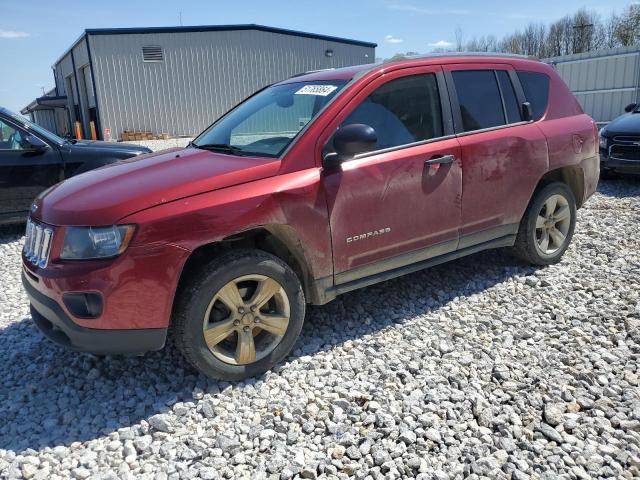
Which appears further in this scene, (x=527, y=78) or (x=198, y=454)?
(x=527, y=78)

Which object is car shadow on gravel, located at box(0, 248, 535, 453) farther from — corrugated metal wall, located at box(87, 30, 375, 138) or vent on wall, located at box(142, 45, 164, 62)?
vent on wall, located at box(142, 45, 164, 62)

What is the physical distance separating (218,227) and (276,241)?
54 centimetres

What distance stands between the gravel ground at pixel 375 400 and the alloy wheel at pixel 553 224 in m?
0.65

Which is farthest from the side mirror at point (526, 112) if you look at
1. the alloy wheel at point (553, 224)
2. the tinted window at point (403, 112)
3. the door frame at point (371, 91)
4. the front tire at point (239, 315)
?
the front tire at point (239, 315)

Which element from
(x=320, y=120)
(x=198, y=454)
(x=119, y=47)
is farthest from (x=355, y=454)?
(x=119, y=47)

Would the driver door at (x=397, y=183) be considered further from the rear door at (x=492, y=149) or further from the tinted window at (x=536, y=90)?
the tinted window at (x=536, y=90)

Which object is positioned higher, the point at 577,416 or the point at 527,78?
the point at 527,78

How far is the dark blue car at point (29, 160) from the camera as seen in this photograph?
261 inches

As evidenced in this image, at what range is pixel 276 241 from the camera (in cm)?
338

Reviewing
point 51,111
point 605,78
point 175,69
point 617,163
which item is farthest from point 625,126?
point 51,111

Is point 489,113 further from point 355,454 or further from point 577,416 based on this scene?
point 355,454

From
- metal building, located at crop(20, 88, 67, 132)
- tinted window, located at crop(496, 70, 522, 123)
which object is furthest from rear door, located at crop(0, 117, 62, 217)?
metal building, located at crop(20, 88, 67, 132)

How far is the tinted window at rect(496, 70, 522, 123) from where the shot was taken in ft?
14.5

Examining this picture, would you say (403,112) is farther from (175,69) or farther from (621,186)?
(175,69)
